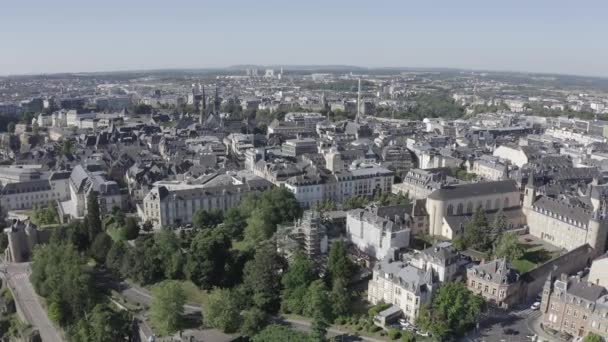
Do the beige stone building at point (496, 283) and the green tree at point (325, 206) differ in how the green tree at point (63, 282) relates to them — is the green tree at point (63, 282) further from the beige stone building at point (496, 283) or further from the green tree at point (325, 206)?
the beige stone building at point (496, 283)

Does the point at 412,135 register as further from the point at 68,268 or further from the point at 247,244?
the point at 68,268

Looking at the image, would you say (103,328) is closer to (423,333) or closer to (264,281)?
(264,281)

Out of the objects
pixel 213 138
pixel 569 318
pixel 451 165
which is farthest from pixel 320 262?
pixel 213 138

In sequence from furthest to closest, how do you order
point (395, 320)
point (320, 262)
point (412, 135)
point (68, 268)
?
point (412, 135), point (320, 262), point (68, 268), point (395, 320)

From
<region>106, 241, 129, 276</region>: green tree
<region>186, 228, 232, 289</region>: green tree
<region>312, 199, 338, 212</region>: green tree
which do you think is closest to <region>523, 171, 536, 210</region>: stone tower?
<region>312, 199, 338, 212</region>: green tree

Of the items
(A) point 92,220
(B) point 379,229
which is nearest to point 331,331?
(B) point 379,229
